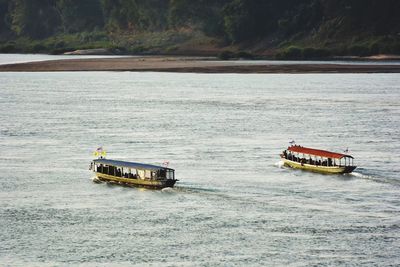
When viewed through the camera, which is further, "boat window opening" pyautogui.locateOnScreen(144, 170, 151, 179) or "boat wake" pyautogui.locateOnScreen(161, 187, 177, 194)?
"boat window opening" pyautogui.locateOnScreen(144, 170, 151, 179)

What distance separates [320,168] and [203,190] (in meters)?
14.9

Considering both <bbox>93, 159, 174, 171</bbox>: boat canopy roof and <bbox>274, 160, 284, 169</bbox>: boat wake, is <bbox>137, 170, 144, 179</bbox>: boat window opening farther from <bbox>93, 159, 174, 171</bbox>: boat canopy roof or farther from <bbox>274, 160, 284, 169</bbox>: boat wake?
<bbox>274, 160, 284, 169</bbox>: boat wake

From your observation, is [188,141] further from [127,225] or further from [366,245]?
[366,245]

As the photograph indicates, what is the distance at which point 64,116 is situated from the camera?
133250 mm

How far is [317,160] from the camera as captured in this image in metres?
91.9

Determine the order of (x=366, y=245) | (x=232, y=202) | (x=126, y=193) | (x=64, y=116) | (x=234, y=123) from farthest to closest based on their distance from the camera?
(x=64, y=116) < (x=234, y=123) < (x=126, y=193) < (x=232, y=202) < (x=366, y=245)

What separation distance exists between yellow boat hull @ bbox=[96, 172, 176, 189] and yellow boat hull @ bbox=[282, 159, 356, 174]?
49.3ft

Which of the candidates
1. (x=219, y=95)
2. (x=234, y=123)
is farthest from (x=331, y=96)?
(x=234, y=123)

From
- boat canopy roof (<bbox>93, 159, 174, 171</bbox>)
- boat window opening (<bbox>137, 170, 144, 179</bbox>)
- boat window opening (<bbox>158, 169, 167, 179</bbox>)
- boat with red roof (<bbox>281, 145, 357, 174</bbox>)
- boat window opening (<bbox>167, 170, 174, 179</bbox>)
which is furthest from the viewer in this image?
boat with red roof (<bbox>281, 145, 357, 174</bbox>)

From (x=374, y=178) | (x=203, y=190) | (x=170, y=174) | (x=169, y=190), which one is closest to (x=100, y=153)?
(x=170, y=174)

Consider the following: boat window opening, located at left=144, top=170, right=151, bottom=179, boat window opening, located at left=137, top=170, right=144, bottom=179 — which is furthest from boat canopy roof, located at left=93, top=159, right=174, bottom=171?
boat window opening, located at left=137, top=170, right=144, bottom=179

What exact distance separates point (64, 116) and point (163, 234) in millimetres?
68026

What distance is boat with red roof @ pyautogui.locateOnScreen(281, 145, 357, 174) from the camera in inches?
3497

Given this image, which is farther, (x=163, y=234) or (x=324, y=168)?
(x=324, y=168)
